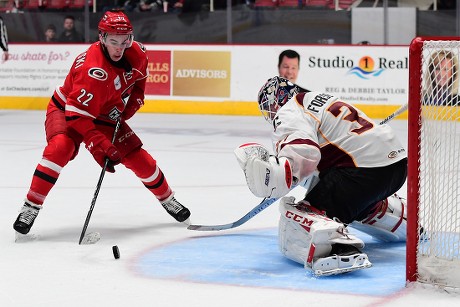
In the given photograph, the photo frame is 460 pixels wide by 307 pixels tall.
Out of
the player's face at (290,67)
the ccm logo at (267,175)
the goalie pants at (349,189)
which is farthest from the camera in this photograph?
the player's face at (290,67)

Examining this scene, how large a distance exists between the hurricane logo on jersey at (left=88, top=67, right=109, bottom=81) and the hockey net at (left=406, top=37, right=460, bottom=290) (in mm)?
1396

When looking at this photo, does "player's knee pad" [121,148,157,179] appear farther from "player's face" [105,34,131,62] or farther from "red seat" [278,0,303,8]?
"red seat" [278,0,303,8]

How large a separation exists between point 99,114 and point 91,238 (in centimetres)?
54

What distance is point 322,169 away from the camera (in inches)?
135

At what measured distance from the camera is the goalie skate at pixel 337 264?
3.11 meters

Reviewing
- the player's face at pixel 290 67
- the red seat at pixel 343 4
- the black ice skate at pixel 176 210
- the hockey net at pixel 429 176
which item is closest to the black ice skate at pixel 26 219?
the black ice skate at pixel 176 210

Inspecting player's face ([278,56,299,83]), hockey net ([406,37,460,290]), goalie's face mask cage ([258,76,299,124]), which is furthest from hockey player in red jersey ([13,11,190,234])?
player's face ([278,56,299,83])

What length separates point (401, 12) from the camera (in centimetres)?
959

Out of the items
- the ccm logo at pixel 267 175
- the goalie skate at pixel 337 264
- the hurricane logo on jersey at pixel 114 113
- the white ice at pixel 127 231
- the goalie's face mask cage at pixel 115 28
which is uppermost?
the goalie's face mask cage at pixel 115 28

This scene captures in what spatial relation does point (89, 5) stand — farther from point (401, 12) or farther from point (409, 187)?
point (409, 187)

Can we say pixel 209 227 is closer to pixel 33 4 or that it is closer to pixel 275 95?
pixel 275 95

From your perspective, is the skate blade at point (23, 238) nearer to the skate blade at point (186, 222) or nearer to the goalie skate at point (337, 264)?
the skate blade at point (186, 222)

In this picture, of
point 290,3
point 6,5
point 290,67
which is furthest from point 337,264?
point 6,5

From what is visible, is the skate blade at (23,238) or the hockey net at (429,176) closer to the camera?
the hockey net at (429,176)
